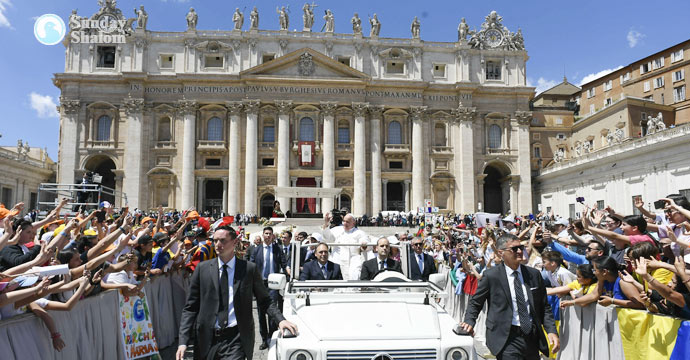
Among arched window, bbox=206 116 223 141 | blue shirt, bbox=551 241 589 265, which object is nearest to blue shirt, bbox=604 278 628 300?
blue shirt, bbox=551 241 589 265

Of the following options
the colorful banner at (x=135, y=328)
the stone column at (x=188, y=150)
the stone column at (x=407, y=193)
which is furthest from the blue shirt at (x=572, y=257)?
the stone column at (x=188, y=150)

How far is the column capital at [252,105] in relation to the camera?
4503cm

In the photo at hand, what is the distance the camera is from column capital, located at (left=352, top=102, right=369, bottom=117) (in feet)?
151

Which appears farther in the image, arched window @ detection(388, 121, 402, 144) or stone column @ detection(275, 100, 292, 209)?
arched window @ detection(388, 121, 402, 144)

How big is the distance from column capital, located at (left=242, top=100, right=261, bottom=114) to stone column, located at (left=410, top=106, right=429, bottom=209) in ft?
51.4

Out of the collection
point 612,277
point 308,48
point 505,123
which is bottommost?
point 612,277

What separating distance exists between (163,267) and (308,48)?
129 ft

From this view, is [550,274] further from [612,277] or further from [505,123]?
[505,123]

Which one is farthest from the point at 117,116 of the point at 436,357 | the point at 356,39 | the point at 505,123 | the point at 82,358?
the point at 436,357

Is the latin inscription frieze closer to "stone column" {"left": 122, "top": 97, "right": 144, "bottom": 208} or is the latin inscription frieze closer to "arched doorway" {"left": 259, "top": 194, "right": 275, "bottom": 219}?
"stone column" {"left": 122, "top": 97, "right": 144, "bottom": 208}

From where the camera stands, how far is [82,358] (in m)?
5.78

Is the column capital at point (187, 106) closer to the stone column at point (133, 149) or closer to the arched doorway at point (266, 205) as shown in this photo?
the stone column at point (133, 149)

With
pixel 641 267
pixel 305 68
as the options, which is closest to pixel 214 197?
pixel 305 68

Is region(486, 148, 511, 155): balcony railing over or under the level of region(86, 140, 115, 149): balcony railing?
under
